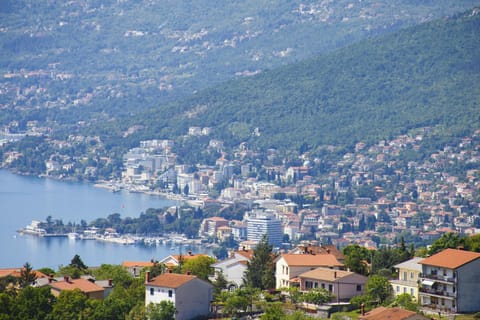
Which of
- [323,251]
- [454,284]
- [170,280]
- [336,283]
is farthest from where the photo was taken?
[323,251]

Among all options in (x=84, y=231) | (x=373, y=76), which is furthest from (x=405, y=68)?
(x=84, y=231)

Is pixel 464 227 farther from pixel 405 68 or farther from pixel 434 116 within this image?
pixel 405 68

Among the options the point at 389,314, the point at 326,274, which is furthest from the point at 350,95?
the point at 389,314

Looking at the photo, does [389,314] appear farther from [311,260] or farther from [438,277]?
[311,260]

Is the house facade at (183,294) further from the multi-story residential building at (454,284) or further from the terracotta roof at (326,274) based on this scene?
the multi-story residential building at (454,284)

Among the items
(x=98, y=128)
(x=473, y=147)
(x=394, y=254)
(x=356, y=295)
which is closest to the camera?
(x=356, y=295)

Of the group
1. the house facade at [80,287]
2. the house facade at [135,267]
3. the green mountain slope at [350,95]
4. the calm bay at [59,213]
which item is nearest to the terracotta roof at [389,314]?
the house facade at [80,287]

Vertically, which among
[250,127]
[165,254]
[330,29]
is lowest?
[165,254]

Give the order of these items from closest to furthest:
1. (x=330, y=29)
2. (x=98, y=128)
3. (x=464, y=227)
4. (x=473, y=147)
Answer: (x=464, y=227)
(x=473, y=147)
(x=98, y=128)
(x=330, y=29)
